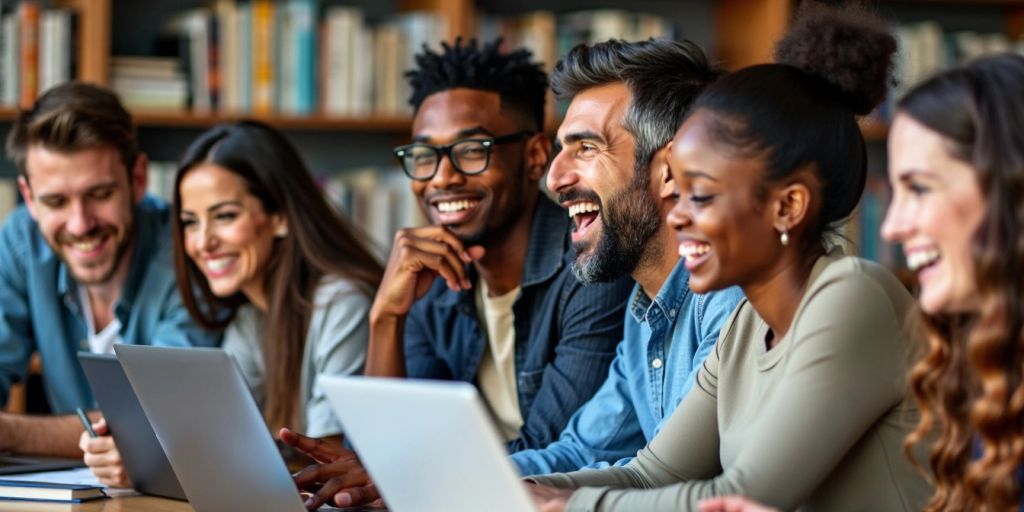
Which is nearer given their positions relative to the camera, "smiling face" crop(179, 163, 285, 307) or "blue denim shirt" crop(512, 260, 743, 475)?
"blue denim shirt" crop(512, 260, 743, 475)

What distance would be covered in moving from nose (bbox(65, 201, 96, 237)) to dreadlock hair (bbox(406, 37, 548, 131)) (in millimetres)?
766

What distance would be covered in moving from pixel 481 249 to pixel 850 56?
1.09 meters

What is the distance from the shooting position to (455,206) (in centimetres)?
254

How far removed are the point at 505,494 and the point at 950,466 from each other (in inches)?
17.8

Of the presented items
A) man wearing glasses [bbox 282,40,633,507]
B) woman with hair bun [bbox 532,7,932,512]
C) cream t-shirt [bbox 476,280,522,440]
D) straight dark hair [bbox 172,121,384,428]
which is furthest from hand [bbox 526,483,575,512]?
straight dark hair [bbox 172,121,384,428]

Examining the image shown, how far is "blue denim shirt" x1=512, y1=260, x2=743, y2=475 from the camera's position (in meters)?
1.89

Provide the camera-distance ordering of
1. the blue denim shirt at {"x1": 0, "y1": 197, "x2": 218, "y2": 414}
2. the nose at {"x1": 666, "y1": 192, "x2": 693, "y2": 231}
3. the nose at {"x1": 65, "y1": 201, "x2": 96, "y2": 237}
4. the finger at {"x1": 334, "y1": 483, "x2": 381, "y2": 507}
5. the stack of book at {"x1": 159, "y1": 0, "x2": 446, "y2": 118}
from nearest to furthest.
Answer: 1. the nose at {"x1": 666, "y1": 192, "x2": 693, "y2": 231}
2. the finger at {"x1": 334, "y1": 483, "x2": 381, "y2": 507}
3. the nose at {"x1": 65, "y1": 201, "x2": 96, "y2": 237}
4. the blue denim shirt at {"x1": 0, "y1": 197, "x2": 218, "y2": 414}
5. the stack of book at {"x1": 159, "y1": 0, "x2": 446, "y2": 118}

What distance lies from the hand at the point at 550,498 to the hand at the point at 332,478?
374 mm

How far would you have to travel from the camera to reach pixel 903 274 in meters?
3.88

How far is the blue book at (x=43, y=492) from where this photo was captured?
6.11ft

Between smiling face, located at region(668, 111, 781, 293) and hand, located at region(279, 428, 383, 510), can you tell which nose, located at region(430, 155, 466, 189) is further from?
smiling face, located at region(668, 111, 781, 293)

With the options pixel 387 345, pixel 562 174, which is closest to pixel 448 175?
pixel 387 345

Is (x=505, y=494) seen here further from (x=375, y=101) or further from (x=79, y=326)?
(x=375, y=101)

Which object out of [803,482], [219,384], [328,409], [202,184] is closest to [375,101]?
[202,184]
